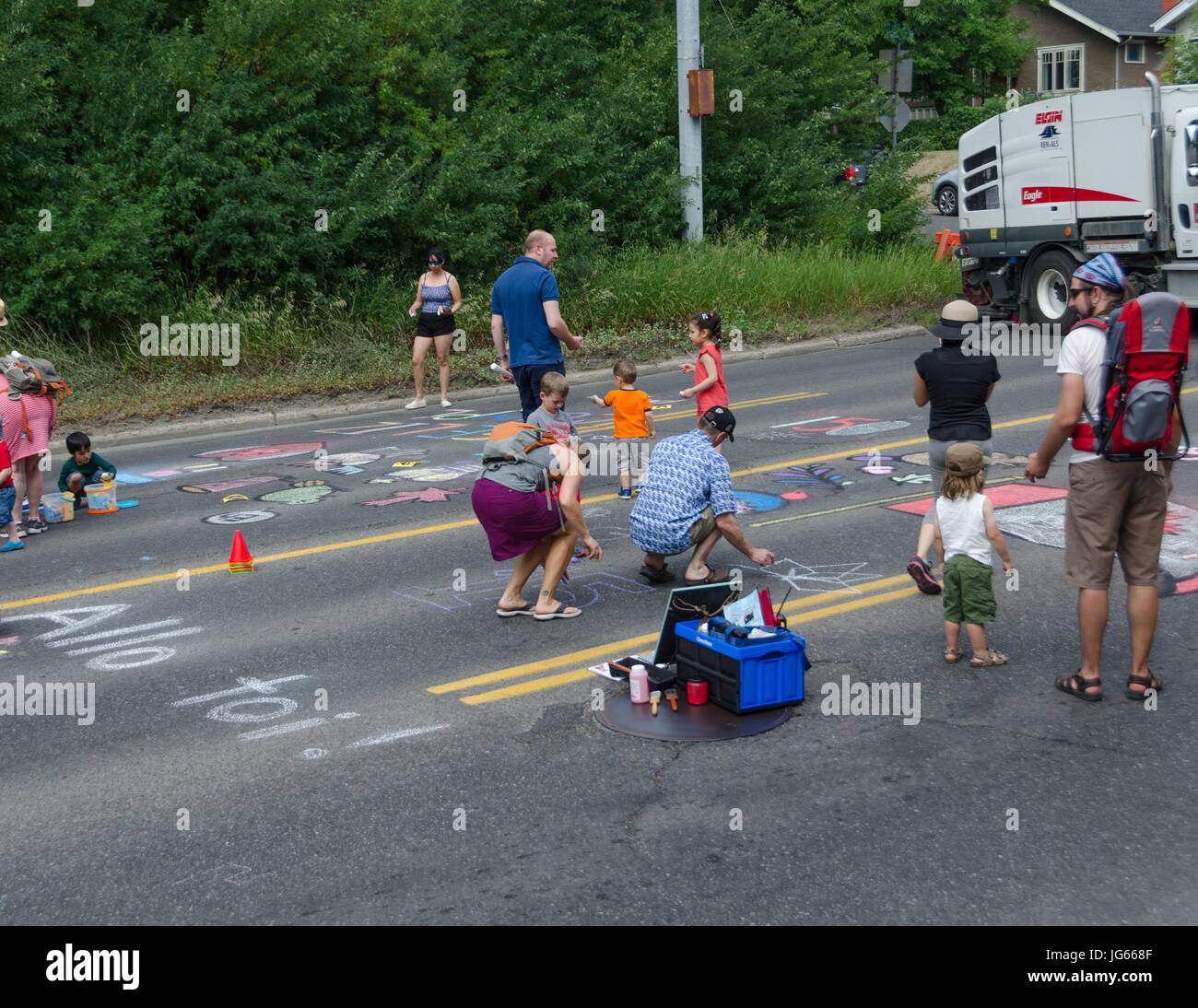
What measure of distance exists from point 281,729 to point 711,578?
3174 millimetres

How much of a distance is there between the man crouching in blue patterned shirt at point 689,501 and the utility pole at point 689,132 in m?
15.5

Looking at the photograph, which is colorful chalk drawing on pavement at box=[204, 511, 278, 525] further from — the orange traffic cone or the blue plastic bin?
the blue plastic bin

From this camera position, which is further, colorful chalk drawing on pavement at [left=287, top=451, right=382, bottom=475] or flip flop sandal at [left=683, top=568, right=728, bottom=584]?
colorful chalk drawing on pavement at [left=287, top=451, right=382, bottom=475]

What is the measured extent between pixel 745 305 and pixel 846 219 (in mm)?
5505

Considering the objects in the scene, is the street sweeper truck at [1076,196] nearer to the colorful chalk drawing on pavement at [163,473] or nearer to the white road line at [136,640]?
the colorful chalk drawing on pavement at [163,473]

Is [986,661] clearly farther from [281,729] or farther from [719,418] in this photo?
[281,729]

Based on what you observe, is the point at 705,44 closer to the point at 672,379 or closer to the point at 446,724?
the point at 672,379

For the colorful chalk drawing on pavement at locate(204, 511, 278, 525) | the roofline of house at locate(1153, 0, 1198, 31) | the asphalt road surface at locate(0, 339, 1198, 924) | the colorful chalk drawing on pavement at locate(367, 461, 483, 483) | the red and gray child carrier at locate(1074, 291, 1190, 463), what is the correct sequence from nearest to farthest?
the asphalt road surface at locate(0, 339, 1198, 924)
the red and gray child carrier at locate(1074, 291, 1190, 463)
the colorful chalk drawing on pavement at locate(204, 511, 278, 525)
the colorful chalk drawing on pavement at locate(367, 461, 483, 483)
the roofline of house at locate(1153, 0, 1198, 31)

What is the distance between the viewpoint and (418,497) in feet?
38.6

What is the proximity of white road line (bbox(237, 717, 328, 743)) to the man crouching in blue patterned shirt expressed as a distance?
2.70 meters

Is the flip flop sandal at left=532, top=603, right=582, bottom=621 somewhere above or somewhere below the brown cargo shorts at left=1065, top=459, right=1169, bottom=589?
below

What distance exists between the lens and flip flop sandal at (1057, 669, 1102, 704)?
6594 mm

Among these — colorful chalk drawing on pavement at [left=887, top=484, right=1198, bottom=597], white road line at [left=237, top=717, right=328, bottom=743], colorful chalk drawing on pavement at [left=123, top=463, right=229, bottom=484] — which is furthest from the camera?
colorful chalk drawing on pavement at [left=123, top=463, right=229, bottom=484]

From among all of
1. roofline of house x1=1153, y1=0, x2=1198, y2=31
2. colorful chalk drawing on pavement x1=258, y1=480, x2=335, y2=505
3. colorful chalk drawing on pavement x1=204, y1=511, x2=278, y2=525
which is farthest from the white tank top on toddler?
roofline of house x1=1153, y1=0, x2=1198, y2=31
